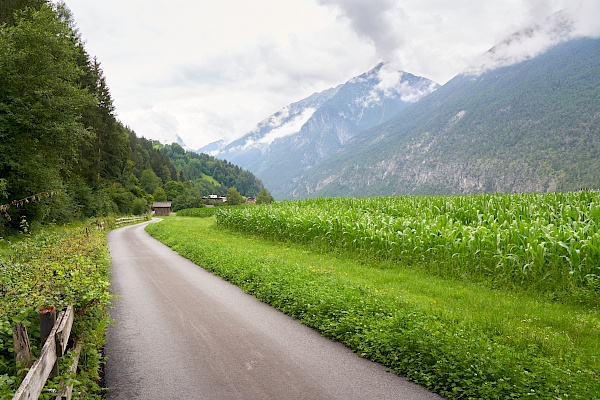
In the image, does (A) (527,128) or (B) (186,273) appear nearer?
(B) (186,273)

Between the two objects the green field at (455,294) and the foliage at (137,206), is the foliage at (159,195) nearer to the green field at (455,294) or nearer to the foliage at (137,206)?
the foliage at (137,206)

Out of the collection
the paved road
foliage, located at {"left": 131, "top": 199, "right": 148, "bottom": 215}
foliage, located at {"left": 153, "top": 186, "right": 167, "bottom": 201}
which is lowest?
the paved road

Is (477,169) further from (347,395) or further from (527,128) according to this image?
(347,395)

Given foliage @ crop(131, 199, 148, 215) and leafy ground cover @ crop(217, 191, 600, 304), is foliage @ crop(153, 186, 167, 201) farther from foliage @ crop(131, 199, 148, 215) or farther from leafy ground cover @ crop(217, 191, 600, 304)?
leafy ground cover @ crop(217, 191, 600, 304)

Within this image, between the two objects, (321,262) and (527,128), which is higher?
(527,128)

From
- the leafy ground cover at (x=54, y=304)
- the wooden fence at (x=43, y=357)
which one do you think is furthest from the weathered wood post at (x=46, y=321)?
the leafy ground cover at (x=54, y=304)

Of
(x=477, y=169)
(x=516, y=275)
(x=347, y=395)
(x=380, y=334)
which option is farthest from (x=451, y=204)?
(x=477, y=169)

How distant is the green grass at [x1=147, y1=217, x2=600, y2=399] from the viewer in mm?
5293

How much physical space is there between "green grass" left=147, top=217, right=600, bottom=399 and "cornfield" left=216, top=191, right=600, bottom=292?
0.69 metres

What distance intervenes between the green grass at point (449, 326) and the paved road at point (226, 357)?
40cm

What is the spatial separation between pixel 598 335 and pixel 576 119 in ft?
652

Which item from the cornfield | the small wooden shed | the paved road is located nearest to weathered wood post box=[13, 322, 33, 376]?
the paved road

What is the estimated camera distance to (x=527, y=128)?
188 metres

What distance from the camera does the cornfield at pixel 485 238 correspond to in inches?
388
